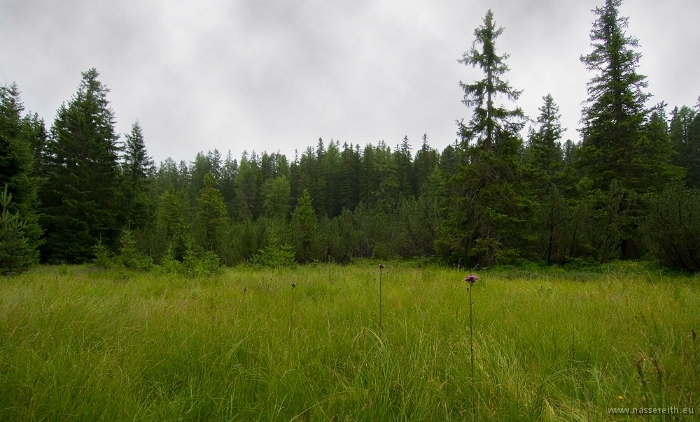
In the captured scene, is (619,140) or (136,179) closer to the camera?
(619,140)

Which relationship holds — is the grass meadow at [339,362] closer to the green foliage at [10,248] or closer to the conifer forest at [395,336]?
the conifer forest at [395,336]

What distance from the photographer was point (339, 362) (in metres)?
2.30

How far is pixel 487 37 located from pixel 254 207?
47736mm

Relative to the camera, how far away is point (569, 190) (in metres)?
21.1

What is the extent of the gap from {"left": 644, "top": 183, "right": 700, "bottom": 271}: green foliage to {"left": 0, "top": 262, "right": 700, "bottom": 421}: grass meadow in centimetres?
656

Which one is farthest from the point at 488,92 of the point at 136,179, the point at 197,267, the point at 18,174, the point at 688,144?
the point at 688,144

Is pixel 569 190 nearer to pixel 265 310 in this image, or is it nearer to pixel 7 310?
pixel 265 310

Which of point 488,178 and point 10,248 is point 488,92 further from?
point 10,248

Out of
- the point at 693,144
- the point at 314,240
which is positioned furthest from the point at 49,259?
the point at 693,144

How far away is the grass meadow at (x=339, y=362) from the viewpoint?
1.64 m

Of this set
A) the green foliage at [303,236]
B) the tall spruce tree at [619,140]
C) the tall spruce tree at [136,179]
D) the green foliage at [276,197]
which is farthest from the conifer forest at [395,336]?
the green foliage at [276,197]

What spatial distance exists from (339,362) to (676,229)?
34.8 feet

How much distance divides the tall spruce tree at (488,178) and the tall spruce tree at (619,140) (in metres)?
4.90

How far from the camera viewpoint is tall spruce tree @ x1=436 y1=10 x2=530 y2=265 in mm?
12039
